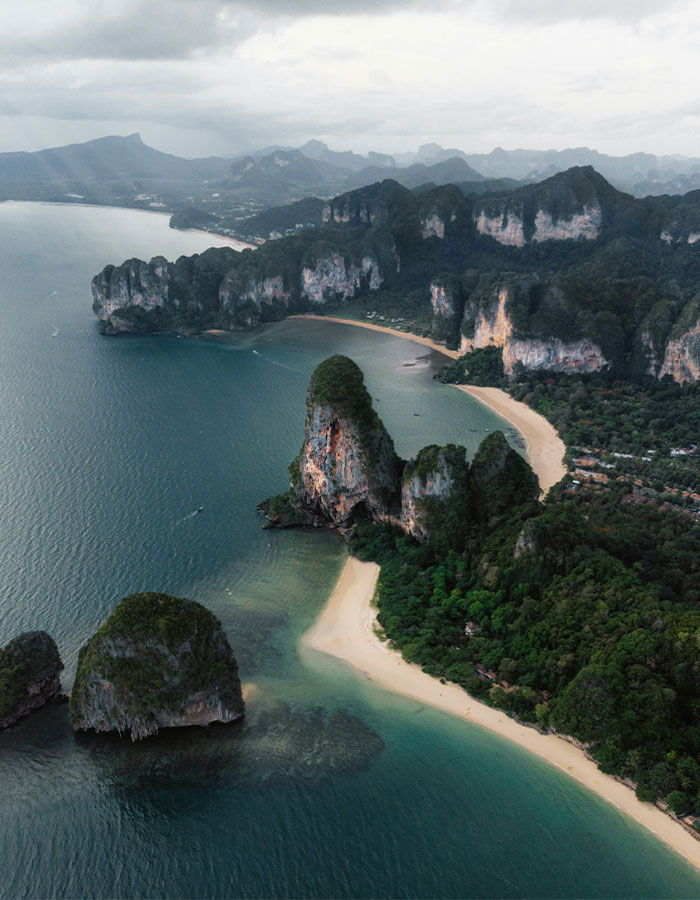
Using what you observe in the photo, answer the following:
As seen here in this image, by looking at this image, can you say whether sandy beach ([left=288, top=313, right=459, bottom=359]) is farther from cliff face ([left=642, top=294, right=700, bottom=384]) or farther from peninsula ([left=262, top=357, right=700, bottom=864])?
peninsula ([left=262, top=357, right=700, bottom=864])

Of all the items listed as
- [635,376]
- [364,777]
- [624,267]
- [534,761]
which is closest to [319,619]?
[364,777]

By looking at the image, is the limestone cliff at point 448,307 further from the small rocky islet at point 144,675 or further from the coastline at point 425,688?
the small rocky islet at point 144,675

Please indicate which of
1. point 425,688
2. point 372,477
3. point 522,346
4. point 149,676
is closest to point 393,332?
point 522,346

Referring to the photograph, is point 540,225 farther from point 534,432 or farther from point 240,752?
Answer: point 240,752

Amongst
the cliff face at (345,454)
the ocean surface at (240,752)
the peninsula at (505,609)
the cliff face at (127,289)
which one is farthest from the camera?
the cliff face at (127,289)

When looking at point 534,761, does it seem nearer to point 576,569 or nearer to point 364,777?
point 364,777

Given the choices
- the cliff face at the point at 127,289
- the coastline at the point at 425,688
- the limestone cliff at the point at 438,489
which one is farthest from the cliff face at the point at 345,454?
the cliff face at the point at 127,289

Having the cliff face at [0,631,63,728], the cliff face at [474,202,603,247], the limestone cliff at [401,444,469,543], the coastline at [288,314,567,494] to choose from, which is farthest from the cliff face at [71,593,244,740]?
the cliff face at [474,202,603,247]
